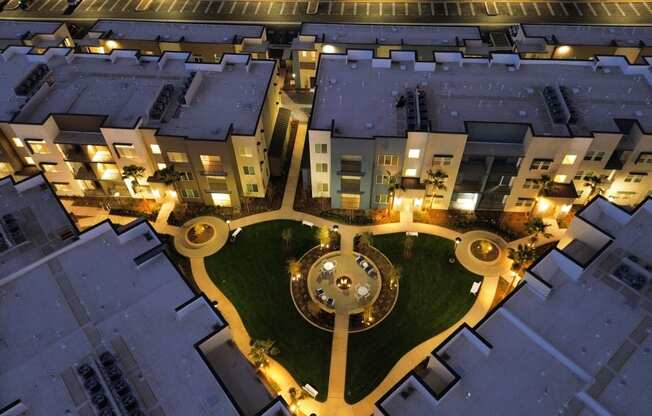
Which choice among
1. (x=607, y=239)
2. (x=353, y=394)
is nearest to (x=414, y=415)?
(x=353, y=394)

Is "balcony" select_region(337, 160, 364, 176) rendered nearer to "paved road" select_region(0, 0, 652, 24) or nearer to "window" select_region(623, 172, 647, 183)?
"window" select_region(623, 172, 647, 183)

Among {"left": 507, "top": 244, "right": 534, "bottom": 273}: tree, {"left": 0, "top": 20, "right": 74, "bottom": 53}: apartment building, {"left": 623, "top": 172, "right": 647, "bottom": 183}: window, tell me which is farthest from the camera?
{"left": 0, "top": 20, "right": 74, "bottom": 53}: apartment building

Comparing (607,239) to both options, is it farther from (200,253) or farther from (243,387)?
(200,253)

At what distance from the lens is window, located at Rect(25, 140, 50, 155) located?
7069 centimetres

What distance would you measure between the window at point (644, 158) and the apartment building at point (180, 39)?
67.5 m

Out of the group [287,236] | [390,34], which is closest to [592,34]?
[390,34]

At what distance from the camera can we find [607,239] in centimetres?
5253

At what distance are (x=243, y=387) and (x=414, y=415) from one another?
16.9 m

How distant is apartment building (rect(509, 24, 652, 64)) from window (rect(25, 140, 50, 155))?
86311 millimetres

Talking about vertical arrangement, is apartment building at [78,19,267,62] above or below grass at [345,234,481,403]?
above

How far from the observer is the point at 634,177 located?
70.4 metres

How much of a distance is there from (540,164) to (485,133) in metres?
9.24

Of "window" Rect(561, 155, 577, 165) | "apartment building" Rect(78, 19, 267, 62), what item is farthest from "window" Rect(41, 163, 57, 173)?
"window" Rect(561, 155, 577, 165)

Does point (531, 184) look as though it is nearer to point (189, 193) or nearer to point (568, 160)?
point (568, 160)
